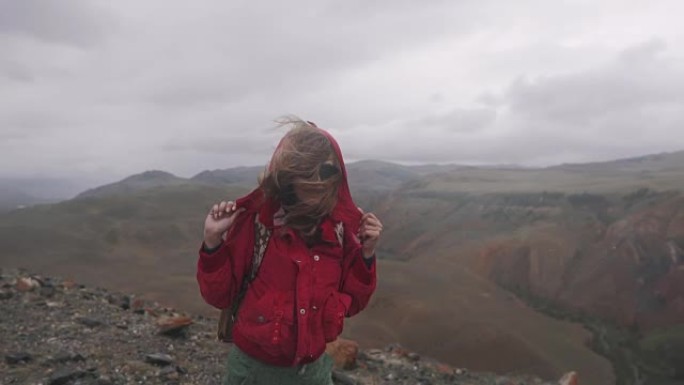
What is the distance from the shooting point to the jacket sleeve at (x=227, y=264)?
8.39 ft

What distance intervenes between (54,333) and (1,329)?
2.27 ft

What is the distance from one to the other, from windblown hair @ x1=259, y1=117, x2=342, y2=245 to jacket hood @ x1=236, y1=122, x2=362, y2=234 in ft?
0.13

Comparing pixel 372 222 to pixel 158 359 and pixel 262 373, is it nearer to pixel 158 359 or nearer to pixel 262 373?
pixel 262 373

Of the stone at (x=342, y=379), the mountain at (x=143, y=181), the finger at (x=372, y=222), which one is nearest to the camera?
the finger at (x=372, y=222)

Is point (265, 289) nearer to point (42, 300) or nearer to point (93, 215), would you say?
point (42, 300)

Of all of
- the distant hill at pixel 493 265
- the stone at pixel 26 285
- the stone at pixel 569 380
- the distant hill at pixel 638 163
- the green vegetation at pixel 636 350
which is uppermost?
the distant hill at pixel 638 163

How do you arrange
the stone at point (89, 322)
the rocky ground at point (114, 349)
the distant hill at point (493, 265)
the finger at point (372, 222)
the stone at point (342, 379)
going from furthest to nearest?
the distant hill at point (493, 265) < the stone at point (89, 322) < the stone at point (342, 379) < the rocky ground at point (114, 349) < the finger at point (372, 222)

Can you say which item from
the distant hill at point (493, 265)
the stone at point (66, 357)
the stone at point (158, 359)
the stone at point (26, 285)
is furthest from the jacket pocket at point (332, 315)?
the distant hill at point (493, 265)

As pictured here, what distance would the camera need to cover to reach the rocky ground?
577 centimetres

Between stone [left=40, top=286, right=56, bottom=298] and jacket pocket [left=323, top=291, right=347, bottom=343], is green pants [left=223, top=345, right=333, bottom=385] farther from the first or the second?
stone [left=40, top=286, right=56, bottom=298]

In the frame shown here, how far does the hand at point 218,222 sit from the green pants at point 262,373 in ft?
1.99

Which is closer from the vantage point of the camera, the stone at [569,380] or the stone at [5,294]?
the stone at [5,294]

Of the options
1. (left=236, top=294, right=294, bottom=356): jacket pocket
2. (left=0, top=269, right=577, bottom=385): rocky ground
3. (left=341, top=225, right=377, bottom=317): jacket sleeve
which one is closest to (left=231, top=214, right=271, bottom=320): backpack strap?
(left=236, top=294, right=294, bottom=356): jacket pocket

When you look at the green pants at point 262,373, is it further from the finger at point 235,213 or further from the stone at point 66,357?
the stone at point 66,357
